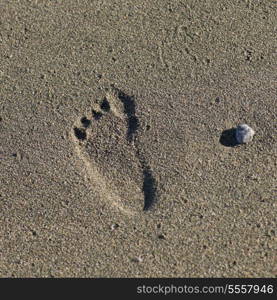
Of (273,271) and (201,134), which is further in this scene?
(201,134)

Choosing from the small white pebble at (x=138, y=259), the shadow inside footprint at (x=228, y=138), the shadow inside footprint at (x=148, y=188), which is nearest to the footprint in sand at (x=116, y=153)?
the shadow inside footprint at (x=148, y=188)

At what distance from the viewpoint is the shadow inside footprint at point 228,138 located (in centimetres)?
260

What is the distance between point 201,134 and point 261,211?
20.5 inches

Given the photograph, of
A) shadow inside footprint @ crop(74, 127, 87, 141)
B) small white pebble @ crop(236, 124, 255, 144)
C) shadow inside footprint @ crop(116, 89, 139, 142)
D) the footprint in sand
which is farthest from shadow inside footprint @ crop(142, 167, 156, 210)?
small white pebble @ crop(236, 124, 255, 144)

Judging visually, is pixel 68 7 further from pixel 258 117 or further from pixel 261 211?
pixel 261 211

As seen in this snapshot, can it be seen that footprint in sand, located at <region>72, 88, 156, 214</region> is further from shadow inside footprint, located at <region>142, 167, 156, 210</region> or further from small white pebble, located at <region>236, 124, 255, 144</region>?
small white pebble, located at <region>236, 124, 255, 144</region>

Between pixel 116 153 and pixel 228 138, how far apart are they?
2.03ft

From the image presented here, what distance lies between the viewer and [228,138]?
2.61 metres

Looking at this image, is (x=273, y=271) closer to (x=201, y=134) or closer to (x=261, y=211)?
(x=261, y=211)

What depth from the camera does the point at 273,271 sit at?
2.46 metres

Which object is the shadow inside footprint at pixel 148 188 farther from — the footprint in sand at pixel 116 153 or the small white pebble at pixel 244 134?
the small white pebble at pixel 244 134

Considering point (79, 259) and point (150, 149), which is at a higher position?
point (150, 149)
